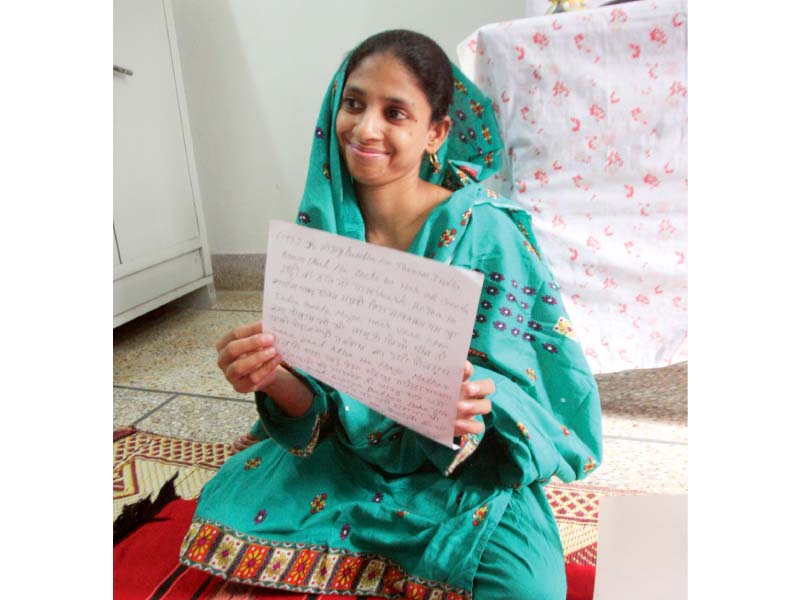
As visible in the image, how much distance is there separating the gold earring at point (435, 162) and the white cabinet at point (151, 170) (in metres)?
1.18

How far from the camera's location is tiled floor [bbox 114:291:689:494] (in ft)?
3.49

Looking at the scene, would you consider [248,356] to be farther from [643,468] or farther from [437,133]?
[643,468]

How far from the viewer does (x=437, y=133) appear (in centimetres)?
82

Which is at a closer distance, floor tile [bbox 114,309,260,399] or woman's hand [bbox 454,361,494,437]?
woman's hand [bbox 454,361,494,437]

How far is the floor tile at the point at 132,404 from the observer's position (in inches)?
51.3

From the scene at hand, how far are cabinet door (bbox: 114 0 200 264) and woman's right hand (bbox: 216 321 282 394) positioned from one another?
125 centimetres

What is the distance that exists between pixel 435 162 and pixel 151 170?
1289mm

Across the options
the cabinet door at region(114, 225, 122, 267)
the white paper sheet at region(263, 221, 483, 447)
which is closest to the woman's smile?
the white paper sheet at region(263, 221, 483, 447)

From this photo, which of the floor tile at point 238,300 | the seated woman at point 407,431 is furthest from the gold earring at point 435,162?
the floor tile at point 238,300

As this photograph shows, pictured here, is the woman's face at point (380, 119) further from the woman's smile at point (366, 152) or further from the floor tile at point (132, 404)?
the floor tile at point (132, 404)

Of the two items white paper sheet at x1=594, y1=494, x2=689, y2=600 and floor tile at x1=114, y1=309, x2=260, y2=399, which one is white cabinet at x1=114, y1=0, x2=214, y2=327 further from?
white paper sheet at x1=594, y1=494, x2=689, y2=600

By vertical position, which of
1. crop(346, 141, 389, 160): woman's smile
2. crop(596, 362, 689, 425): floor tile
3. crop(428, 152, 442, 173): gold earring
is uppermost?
crop(346, 141, 389, 160): woman's smile
